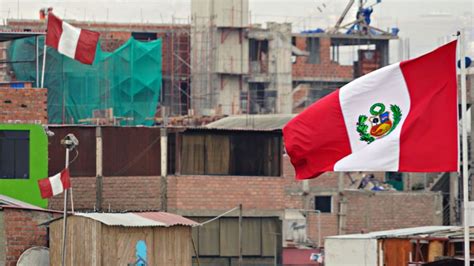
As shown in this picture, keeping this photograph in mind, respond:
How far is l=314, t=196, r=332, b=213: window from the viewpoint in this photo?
187ft

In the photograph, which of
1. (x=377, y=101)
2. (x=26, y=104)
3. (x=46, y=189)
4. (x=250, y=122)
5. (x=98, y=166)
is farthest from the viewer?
(x=250, y=122)

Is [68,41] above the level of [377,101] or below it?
above

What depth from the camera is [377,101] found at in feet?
66.4

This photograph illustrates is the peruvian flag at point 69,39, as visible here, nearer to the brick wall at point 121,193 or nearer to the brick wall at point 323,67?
→ the brick wall at point 121,193

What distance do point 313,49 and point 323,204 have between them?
2432cm

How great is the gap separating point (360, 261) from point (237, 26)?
1549 inches

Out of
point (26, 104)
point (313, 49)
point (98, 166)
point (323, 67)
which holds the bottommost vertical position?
point (98, 166)

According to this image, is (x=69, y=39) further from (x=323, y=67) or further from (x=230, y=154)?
(x=323, y=67)

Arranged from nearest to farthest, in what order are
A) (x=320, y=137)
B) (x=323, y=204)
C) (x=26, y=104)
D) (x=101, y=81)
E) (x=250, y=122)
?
(x=320, y=137)
(x=26, y=104)
(x=323, y=204)
(x=250, y=122)
(x=101, y=81)

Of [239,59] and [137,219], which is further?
[239,59]

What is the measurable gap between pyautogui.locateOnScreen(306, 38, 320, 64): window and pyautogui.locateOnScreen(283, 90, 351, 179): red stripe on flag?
5961 centimetres

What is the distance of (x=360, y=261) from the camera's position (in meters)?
33.4

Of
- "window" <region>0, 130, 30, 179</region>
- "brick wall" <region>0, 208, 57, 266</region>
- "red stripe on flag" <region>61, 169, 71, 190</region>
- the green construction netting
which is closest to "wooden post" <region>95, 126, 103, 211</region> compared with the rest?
"window" <region>0, 130, 30, 179</region>

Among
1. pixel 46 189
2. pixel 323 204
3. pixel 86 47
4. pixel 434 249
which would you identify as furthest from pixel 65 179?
pixel 323 204
